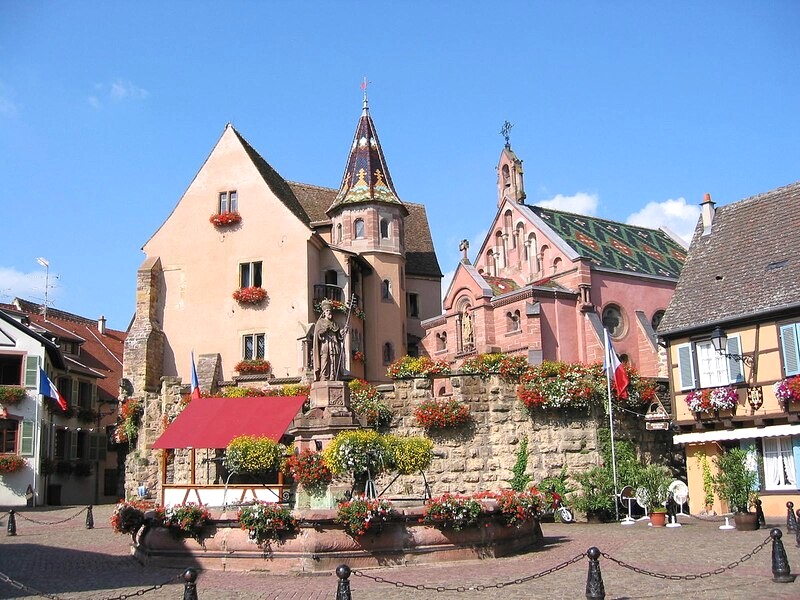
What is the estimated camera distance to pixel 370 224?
137 ft

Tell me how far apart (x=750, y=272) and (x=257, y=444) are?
1498cm

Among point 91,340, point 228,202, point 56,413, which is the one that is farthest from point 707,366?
point 91,340

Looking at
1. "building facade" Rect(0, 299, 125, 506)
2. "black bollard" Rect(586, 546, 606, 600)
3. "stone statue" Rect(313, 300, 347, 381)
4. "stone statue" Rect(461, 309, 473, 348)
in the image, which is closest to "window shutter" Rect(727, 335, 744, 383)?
"stone statue" Rect(313, 300, 347, 381)

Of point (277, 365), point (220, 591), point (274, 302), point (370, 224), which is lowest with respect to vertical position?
point (220, 591)

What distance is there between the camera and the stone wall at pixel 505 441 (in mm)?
26094

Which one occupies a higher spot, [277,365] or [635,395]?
[277,365]

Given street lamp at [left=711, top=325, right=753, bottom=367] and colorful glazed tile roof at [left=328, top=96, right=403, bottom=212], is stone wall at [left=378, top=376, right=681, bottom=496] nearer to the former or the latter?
street lamp at [left=711, top=325, right=753, bottom=367]

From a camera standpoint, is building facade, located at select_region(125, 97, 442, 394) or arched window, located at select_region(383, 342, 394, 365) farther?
arched window, located at select_region(383, 342, 394, 365)

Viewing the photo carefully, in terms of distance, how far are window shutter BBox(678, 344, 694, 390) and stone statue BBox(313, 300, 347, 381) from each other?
36.9 ft

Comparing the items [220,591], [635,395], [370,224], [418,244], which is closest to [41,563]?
[220,591]

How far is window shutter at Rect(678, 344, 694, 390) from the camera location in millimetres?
25422

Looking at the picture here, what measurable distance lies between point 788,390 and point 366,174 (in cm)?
2495

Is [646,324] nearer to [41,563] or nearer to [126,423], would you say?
[126,423]

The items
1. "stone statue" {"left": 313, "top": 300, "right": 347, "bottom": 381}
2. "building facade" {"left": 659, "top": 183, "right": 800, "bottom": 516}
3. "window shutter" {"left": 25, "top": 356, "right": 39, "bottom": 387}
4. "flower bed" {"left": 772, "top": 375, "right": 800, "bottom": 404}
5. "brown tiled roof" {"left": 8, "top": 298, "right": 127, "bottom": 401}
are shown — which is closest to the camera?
"stone statue" {"left": 313, "top": 300, "right": 347, "bottom": 381}
